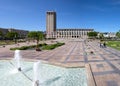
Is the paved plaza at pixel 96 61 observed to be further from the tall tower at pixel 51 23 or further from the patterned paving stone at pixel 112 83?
the tall tower at pixel 51 23

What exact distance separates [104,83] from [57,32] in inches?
5265

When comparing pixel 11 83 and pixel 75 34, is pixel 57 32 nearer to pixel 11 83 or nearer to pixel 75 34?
pixel 75 34

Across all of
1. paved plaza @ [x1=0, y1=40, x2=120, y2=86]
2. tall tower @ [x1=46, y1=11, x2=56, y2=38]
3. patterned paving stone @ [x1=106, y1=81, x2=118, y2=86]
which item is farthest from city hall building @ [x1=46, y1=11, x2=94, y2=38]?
patterned paving stone @ [x1=106, y1=81, x2=118, y2=86]

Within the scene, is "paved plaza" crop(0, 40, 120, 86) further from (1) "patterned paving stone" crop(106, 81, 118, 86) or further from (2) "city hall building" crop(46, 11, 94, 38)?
(2) "city hall building" crop(46, 11, 94, 38)

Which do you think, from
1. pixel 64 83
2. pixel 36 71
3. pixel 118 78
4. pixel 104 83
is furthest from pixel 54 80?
pixel 118 78

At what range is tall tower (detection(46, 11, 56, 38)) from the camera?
466 feet

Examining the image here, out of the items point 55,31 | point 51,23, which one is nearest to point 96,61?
point 55,31

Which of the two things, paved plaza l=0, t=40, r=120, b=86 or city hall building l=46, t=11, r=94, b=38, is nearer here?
paved plaza l=0, t=40, r=120, b=86

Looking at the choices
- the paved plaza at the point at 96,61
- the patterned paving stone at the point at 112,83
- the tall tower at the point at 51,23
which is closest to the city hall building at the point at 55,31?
the tall tower at the point at 51,23

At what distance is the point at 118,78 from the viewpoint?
9.32 m

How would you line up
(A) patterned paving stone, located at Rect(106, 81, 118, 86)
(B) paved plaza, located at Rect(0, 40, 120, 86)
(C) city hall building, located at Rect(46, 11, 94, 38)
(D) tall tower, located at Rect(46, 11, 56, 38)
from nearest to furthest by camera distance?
(A) patterned paving stone, located at Rect(106, 81, 118, 86) < (B) paved plaza, located at Rect(0, 40, 120, 86) < (C) city hall building, located at Rect(46, 11, 94, 38) < (D) tall tower, located at Rect(46, 11, 56, 38)

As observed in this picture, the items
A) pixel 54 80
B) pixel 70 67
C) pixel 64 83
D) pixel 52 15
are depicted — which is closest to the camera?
pixel 64 83

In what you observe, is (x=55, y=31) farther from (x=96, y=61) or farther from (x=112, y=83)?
(x=112, y=83)

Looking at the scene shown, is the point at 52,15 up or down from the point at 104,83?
up
